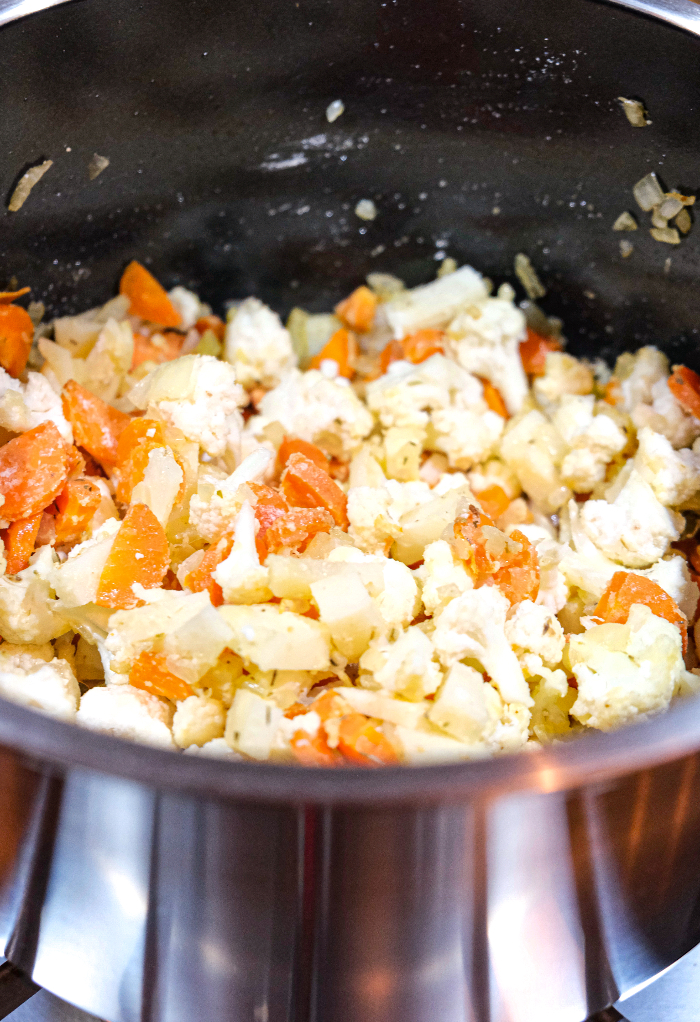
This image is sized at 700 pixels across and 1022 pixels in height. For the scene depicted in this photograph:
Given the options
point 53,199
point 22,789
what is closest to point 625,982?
point 22,789

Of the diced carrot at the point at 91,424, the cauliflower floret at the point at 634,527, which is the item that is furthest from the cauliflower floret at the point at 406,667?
the diced carrot at the point at 91,424

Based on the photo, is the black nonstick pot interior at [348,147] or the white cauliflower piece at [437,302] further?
the white cauliflower piece at [437,302]

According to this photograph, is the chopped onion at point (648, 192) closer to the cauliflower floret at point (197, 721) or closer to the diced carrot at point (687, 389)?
the diced carrot at point (687, 389)

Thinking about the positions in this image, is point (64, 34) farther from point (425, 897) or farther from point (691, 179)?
point (425, 897)

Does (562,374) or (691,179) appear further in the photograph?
(562,374)

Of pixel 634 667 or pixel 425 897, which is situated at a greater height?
pixel 425 897

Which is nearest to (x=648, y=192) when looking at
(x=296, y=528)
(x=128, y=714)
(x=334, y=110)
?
(x=334, y=110)

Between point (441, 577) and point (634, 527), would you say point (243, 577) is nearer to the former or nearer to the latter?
point (441, 577)
